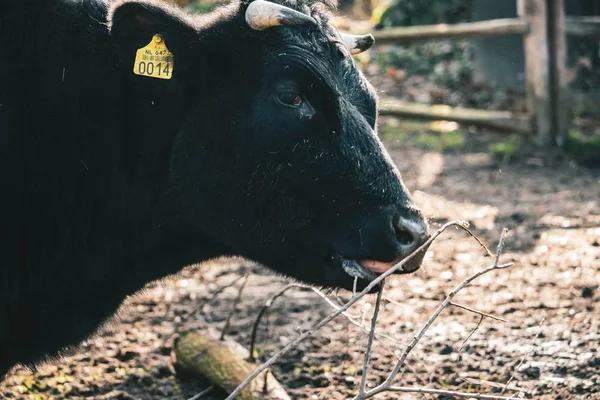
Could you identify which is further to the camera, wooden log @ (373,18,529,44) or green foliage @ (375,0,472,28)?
green foliage @ (375,0,472,28)

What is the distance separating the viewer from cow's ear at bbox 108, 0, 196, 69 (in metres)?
3.40

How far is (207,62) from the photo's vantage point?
3.51 meters

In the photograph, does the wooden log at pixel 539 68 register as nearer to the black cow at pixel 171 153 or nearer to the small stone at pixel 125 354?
the black cow at pixel 171 153

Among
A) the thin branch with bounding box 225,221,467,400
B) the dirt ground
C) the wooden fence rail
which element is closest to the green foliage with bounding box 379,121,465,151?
the wooden fence rail

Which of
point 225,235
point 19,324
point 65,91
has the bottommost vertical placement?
point 19,324

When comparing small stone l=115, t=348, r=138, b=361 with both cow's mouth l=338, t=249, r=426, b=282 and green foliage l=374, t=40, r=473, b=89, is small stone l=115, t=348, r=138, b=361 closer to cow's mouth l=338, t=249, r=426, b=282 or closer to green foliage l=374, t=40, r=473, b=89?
cow's mouth l=338, t=249, r=426, b=282

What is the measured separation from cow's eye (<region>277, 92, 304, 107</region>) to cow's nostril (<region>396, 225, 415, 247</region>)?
71cm

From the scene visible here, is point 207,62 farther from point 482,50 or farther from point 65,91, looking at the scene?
point 482,50

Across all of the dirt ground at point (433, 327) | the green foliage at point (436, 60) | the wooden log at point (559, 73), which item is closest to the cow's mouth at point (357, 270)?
the dirt ground at point (433, 327)

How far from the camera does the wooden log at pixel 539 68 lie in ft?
30.9

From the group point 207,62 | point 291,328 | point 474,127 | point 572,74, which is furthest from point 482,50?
point 207,62

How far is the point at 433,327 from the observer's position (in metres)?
4.86

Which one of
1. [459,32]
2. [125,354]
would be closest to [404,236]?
[125,354]

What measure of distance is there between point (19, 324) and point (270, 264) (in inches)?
46.4
